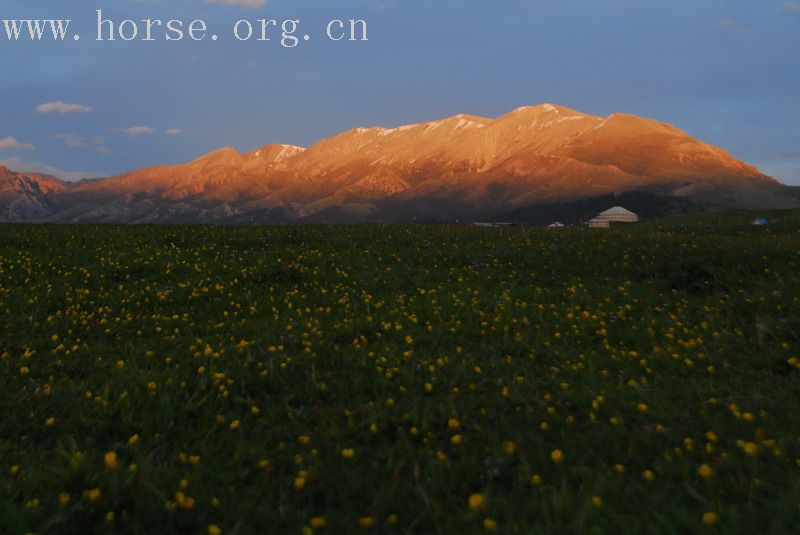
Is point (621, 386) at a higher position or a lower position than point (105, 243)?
lower

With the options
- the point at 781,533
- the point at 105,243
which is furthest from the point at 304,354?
the point at 105,243

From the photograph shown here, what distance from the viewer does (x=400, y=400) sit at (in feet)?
17.6

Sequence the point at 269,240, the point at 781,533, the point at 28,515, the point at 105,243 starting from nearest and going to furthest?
the point at 781,533, the point at 28,515, the point at 105,243, the point at 269,240

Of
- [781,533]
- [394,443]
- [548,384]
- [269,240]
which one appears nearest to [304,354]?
[394,443]

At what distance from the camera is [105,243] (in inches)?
620

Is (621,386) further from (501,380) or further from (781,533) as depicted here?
(781,533)

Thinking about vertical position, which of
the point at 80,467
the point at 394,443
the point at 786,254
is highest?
the point at 786,254

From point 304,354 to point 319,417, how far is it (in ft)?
5.89

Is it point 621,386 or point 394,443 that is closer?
point 394,443

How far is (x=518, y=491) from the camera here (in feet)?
11.9

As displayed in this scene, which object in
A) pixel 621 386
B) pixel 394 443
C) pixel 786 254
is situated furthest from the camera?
pixel 786 254

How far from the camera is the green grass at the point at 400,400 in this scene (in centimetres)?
334

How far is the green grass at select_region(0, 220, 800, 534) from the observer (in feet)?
11.0

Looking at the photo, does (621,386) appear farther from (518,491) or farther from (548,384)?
(518,491)
